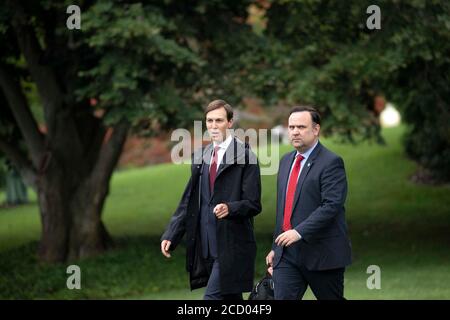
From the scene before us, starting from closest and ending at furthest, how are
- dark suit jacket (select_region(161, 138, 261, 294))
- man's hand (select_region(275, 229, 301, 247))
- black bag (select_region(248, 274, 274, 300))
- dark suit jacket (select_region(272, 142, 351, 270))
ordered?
man's hand (select_region(275, 229, 301, 247))
dark suit jacket (select_region(272, 142, 351, 270))
black bag (select_region(248, 274, 274, 300))
dark suit jacket (select_region(161, 138, 261, 294))

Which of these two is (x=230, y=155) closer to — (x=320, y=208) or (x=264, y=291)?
(x=320, y=208)

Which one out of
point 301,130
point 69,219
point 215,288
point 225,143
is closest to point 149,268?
point 69,219

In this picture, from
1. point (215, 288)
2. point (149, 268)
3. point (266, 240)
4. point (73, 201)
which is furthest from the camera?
point (266, 240)

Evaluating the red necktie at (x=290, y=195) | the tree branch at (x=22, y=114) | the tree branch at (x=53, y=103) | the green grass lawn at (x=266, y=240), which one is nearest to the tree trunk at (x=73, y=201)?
the tree branch at (x=53, y=103)

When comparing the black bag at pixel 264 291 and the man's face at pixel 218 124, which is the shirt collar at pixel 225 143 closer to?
the man's face at pixel 218 124

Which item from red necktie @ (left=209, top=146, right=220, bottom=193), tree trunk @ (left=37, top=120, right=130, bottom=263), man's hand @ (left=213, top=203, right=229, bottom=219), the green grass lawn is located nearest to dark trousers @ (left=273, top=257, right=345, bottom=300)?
man's hand @ (left=213, top=203, right=229, bottom=219)

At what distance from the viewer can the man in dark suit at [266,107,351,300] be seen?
7.29m

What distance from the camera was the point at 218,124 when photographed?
7809 mm

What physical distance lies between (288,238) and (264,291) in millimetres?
690

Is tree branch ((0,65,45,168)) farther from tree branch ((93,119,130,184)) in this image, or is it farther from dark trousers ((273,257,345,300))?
dark trousers ((273,257,345,300))

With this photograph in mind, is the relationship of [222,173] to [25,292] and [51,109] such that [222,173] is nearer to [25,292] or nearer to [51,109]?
[25,292]

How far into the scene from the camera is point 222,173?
25.7 feet

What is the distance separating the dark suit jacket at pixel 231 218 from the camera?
774 cm
